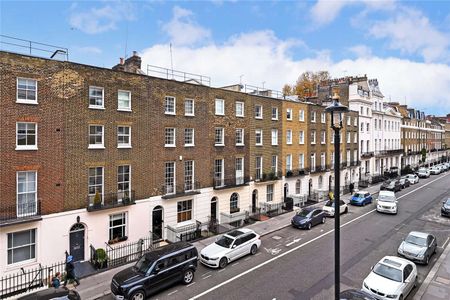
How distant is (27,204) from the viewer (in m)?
14.7

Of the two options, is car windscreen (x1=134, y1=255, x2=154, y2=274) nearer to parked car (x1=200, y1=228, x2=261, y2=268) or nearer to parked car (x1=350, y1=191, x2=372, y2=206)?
parked car (x1=200, y1=228, x2=261, y2=268)

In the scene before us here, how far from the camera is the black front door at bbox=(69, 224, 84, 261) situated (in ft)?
53.3

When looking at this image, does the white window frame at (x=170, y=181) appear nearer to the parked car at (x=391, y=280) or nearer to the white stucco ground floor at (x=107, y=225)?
the white stucco ground floor at (x=107, y=225)

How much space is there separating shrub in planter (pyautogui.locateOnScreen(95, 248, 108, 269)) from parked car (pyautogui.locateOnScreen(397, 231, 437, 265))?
1764cm

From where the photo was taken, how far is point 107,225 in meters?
17.5

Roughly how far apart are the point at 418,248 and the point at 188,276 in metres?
13.5

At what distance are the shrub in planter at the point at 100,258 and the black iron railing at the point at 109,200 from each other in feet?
8.27

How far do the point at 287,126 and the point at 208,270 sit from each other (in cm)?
1973

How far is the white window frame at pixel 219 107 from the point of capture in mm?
24078

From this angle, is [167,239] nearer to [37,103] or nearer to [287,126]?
[37,103]

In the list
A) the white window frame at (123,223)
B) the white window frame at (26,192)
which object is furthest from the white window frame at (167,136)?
the white window frame at (26,192)

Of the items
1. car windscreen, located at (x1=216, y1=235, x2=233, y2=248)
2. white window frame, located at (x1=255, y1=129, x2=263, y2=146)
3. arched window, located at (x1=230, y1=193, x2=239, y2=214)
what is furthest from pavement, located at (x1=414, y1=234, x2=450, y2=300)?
white window frame, located at (x1=255, y1=129, x2=263, y2=146)

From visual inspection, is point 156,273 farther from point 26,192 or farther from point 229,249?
point 26,192

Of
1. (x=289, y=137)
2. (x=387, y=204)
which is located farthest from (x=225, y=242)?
(x=387, y=204)
